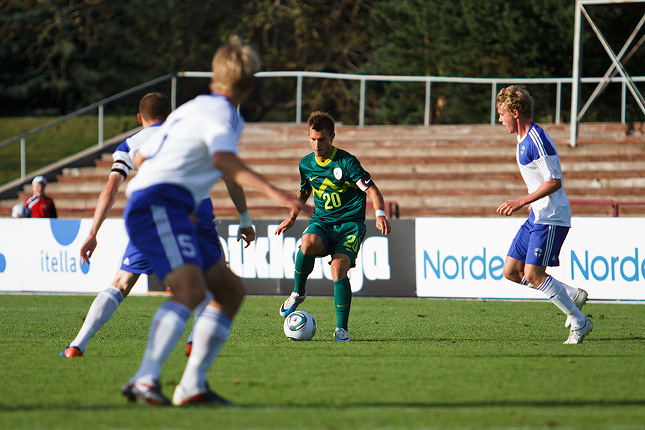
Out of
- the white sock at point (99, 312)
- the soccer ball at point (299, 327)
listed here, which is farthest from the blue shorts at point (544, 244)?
the white sock at point (99, 312)

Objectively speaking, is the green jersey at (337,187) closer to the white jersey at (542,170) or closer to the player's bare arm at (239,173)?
the white jersey at (542,170)

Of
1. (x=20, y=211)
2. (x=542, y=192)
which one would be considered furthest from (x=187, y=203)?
(x=20, y=211)

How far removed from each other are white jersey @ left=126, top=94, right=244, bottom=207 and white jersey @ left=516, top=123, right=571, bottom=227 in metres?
3.92

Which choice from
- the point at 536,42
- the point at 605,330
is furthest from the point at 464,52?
the point at 605,330

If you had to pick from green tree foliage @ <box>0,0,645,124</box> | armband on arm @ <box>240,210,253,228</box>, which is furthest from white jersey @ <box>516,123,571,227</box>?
green tree foliage @ <box>0,0,645,124</box>

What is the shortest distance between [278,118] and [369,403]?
3576 centimetres

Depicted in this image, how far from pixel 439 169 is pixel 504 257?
7.55 meters

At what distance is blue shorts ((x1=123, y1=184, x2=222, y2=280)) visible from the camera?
478 centimetres

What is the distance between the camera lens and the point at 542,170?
26.3 feet

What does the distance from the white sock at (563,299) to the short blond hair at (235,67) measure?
4253 millimetres

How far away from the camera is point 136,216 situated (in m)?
4.87

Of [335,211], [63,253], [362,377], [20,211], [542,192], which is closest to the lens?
[362,377]

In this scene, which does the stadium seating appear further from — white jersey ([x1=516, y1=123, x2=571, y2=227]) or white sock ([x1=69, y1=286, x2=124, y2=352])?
white sock ([x1=69, y1=286, x2=124, y2=352])

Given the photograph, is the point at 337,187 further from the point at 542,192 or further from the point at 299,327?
the point at 542,192
